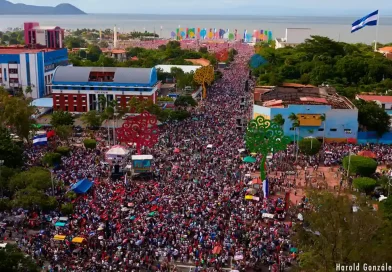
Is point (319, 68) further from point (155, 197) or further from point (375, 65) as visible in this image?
point (155, 197)

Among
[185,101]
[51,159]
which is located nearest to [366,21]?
[185,101]

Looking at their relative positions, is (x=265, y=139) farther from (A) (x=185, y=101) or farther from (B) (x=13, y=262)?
(A) (x=185, y=101)

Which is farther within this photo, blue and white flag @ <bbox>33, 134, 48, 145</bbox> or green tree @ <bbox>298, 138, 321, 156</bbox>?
blue and white flag @ <bbox>33, 134, 48, 145</bbox>

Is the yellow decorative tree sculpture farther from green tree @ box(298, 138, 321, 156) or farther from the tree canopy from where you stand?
green tree @ box(298, 138, 321, 156)

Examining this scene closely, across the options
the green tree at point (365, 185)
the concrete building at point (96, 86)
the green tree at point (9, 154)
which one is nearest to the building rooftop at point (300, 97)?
the concrete building at point (96, 86)

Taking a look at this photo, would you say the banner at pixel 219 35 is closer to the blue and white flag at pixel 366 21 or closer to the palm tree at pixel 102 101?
the blue and white flag at pixel 366 21

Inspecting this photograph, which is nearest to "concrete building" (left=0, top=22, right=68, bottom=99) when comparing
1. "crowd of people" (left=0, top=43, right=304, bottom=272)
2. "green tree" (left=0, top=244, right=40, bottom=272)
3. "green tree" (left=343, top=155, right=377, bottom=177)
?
"crowd of people" (left=0, top=43, right=304, bottom=272)
